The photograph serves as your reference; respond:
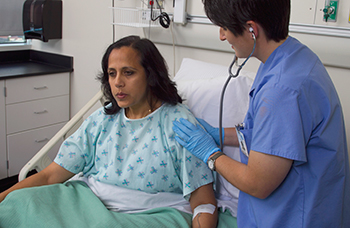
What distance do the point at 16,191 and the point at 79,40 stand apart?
64.0 inches

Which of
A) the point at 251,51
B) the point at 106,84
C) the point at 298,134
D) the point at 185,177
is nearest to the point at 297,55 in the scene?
the point at 251,51

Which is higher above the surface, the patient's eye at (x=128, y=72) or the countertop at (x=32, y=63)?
the patient's eye at (x=128, y=72)

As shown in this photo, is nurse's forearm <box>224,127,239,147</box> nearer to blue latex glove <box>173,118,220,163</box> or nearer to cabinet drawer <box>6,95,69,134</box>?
blue latex glove <box>173,118,220,163</box>

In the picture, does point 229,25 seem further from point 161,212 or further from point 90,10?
point 90,10

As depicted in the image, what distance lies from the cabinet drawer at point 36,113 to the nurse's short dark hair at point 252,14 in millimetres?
1982

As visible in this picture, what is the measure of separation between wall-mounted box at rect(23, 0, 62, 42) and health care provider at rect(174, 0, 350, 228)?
2.02 m

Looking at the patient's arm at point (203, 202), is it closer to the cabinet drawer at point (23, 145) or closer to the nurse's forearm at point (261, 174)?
the nurse's forearm at point (261, 174)

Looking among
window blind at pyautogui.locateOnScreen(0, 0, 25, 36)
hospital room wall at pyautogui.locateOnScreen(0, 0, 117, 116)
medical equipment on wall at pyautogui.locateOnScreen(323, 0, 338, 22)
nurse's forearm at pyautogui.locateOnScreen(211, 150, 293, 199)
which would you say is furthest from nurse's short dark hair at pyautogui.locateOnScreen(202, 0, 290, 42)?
window blind at pyautogui.locateOnScreen(0, 0, 25, 36)

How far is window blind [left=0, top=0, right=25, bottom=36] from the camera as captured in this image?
2840 mm

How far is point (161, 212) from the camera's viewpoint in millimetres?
1289

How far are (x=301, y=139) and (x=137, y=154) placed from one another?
68 centimetres

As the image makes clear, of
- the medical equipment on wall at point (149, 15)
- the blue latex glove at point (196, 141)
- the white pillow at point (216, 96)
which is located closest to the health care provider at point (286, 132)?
the blue latex glove at point (196, 141)

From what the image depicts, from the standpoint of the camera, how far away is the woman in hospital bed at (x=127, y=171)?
121 cm

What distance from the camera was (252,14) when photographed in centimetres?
95
